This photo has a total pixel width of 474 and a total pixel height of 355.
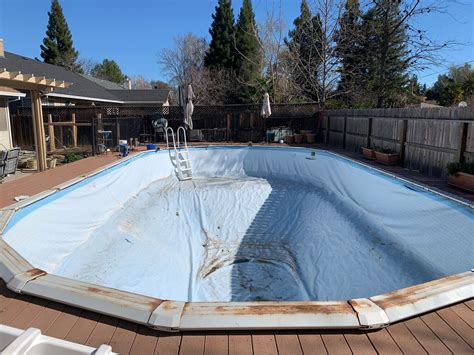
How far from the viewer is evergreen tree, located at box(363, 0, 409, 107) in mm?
15945

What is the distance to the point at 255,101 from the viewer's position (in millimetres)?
25328

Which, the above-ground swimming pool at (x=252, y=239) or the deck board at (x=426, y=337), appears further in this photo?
the above-ground swimming pool at (x=252, y=239)

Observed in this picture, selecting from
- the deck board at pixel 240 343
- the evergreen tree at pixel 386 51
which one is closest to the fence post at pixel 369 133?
the evergreen tree at pixel 386 51

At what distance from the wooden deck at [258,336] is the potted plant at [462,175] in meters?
3.67

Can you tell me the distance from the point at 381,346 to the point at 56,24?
1520 inches

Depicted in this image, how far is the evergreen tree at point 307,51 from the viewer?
18266 millimetres

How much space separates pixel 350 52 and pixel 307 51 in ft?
8.43

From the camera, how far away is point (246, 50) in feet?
93.7

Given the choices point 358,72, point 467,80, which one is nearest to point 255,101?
point 358,72

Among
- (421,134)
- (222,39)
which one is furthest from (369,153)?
(222,39)

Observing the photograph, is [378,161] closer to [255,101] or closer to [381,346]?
[381,346]

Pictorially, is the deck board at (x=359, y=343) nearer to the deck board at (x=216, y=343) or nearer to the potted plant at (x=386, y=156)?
the deck board at (x=216, y=343)

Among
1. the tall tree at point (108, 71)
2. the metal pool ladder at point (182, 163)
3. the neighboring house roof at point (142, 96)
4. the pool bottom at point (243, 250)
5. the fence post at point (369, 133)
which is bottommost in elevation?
the pool bottom at point (243, 250)

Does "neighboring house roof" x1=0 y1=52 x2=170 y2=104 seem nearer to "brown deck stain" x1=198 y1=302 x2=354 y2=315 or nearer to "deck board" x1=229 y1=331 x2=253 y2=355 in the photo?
"brown deck stain" x1=198 y1=302 x2=354 y2=315
